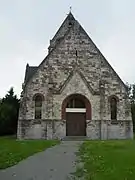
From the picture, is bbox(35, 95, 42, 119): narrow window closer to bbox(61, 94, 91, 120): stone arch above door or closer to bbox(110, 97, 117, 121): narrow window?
bbox(61, 94, 91, 120): stone arch above door

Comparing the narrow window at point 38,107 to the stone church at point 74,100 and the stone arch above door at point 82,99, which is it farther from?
the stone arch above door at point 82,99

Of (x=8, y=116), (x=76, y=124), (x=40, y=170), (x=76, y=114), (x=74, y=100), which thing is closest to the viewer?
(x=40, y=170)

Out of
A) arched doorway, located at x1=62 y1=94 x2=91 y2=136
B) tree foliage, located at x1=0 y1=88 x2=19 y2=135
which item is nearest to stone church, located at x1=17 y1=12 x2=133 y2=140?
arched doorway, located at x1=62 y1=94 x2=91 y2=136

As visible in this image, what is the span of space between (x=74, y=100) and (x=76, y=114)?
1.44 m

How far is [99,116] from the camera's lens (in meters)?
35.5

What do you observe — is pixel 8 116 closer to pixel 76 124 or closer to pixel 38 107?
pixel 38 107

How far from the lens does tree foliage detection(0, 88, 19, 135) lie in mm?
42844

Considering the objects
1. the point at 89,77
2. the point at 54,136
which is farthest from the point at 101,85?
the point at 54,136

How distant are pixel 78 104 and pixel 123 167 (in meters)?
24.1

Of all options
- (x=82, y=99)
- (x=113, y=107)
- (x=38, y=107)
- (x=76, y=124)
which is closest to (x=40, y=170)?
(x=38, y=107)

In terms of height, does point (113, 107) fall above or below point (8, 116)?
above

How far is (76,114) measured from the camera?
36.5m

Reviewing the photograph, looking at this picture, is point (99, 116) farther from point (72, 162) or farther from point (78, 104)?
point (72, 162)

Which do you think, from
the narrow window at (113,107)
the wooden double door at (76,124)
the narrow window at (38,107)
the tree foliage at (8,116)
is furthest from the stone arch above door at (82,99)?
the tree foliage at (8,116)
